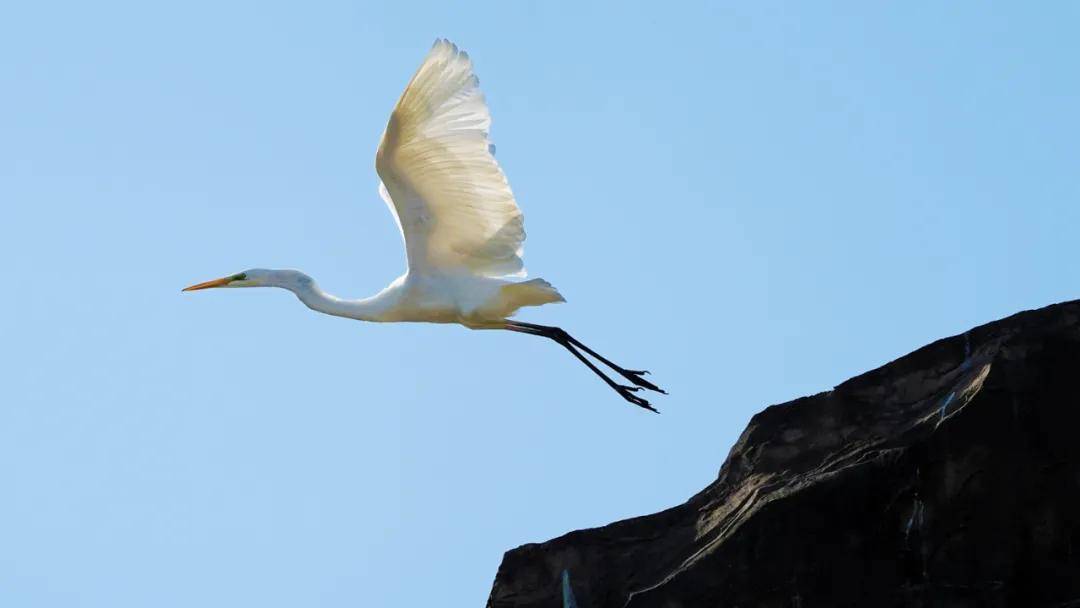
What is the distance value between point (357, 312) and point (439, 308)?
2.12 ft

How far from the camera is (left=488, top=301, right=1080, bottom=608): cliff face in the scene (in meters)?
7.46

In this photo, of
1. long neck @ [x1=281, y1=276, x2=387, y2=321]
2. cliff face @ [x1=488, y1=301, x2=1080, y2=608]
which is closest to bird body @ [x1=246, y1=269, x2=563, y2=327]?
long neck @ [x1=281, y1=276, x2=387, y2=321]

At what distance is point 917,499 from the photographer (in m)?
7.63

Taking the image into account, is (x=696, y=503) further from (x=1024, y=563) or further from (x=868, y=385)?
(x=1024, y=563)

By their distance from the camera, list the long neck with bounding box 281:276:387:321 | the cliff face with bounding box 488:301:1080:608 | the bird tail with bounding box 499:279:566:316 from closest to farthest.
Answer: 1. the cliff face with bounding box 488:301:1080:608
2. the bird tail with bounding box 499:279:566:316
3. the long neck with bounding box 281:276:387:321

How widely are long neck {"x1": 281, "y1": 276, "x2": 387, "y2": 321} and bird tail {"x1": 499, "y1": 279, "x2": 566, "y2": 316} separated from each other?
3.06ft

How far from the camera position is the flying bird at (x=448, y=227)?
9.51 m

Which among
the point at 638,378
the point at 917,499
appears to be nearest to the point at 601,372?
the point at 638,378

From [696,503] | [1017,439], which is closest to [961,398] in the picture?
[1017,439]

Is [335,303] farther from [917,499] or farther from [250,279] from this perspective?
[917,499]

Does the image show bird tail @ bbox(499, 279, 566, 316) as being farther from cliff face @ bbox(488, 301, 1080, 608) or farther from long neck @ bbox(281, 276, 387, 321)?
cliff face @ bbox(488, 301, 1080, 608)

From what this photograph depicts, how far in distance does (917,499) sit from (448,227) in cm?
406

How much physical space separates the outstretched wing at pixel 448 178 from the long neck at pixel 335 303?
46 centimetres

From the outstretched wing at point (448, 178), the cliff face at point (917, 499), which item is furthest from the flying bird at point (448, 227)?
the cliff face at point (917, 499)
